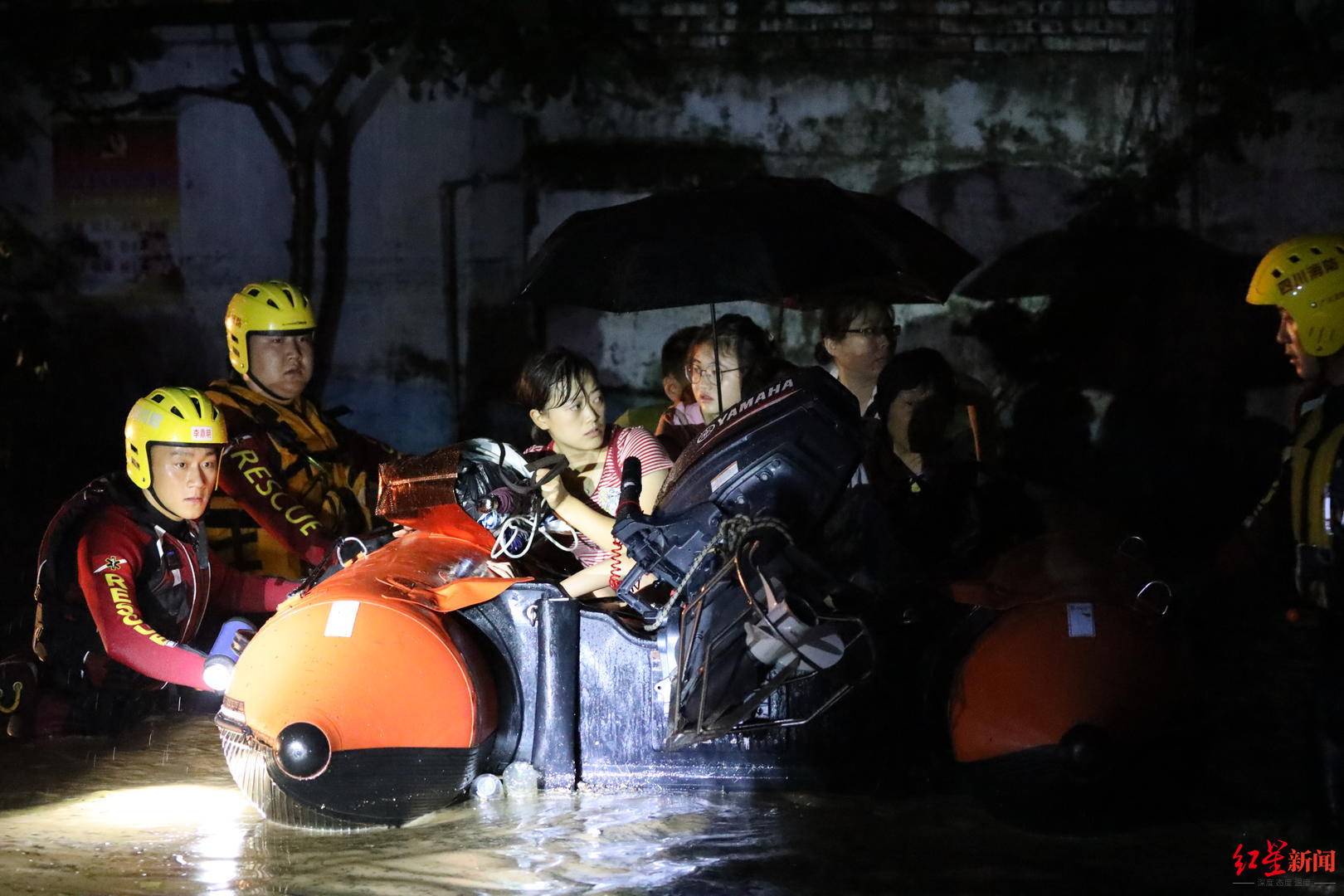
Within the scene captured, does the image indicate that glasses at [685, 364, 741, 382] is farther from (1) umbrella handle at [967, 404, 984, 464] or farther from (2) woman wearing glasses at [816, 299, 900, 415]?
(1) umbrella handle at [967, 404, 984, 464]

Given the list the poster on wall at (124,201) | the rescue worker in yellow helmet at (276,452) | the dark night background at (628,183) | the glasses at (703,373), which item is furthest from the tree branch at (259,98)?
the glasses at (703,373)

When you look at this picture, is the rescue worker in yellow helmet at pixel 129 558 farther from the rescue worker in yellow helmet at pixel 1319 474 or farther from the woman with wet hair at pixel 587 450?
the rescue worker in yellow helmet at pixel 1319 474

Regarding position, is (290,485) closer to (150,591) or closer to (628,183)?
(150,591)

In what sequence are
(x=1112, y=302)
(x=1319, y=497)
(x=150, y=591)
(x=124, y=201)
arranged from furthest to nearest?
1. (x=124, y=201)
2. (x=1112, y=302)
3. (x=150, y=591)
4. (x=1319, y=497)

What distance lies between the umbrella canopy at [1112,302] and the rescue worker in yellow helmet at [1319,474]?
4.97m

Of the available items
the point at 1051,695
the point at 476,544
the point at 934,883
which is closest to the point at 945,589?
the point at 1051,695

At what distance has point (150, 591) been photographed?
258 inches

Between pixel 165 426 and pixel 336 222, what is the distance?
504 centimetres

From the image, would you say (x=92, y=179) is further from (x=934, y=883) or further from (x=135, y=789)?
(x=934, y=883)

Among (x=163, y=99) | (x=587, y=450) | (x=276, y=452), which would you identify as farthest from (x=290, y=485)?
(x=163, y=99)

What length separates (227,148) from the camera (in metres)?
11.3

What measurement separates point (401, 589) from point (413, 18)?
685 cm

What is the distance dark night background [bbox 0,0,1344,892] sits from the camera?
10.5 metres

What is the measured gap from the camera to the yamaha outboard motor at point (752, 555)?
14.9ft
